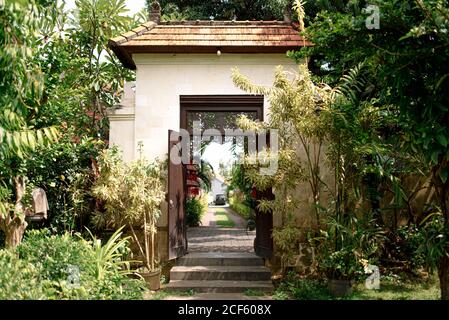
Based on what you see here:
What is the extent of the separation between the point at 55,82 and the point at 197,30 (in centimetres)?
299

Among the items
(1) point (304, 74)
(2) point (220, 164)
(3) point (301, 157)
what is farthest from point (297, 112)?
(2) point (220, 164)

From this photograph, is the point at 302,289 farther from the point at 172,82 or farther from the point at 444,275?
the point at 172,82

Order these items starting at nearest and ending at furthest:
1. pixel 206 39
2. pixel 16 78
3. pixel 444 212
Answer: pixel 16 78 < pixel 444 212 < pixel 206 39

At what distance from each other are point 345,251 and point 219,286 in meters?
2.05

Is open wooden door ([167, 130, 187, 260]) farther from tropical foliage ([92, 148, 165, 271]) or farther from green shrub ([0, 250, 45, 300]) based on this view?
green shrub ([0, 250, 45, 300])

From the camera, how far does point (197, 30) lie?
7.77 meters

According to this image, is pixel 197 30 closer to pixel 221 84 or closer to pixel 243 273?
pixel 221 84

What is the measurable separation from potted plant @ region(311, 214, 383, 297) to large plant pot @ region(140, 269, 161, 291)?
2.62m

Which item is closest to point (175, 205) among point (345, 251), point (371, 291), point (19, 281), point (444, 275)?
point (345, 251)

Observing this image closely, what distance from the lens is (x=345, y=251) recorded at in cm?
561

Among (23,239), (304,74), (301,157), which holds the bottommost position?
(23,239)

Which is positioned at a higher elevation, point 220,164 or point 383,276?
point 220,164

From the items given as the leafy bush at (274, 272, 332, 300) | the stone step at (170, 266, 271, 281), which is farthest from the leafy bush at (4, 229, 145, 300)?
the leafy bush at (274, 272, 332, 300)
